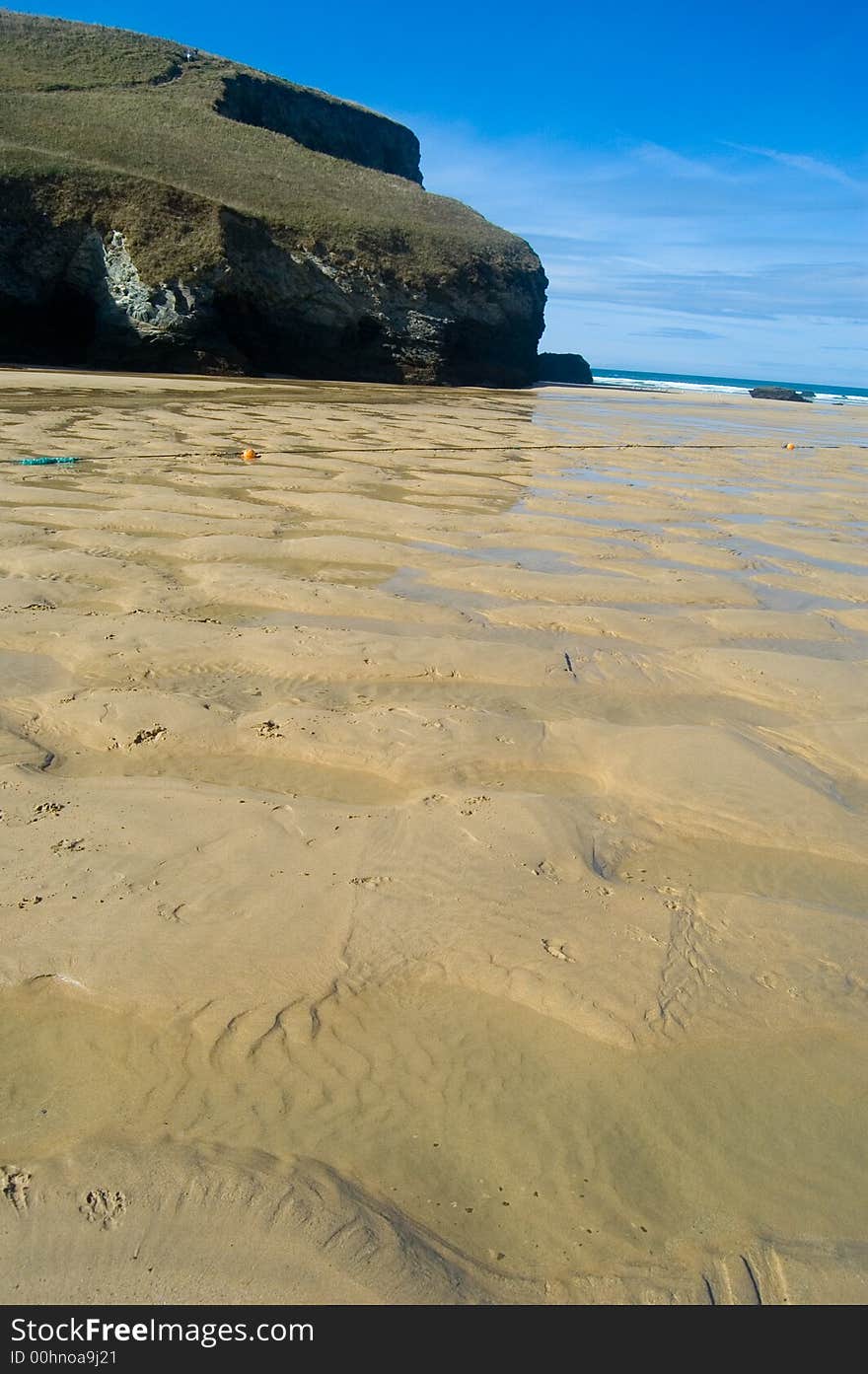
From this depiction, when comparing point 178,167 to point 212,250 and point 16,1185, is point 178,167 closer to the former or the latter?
point 212,250

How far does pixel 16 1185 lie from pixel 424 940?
88 cm

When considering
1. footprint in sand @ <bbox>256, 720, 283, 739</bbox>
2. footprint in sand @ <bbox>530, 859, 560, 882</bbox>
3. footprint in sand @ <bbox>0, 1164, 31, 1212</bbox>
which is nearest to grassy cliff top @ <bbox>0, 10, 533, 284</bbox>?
footprint in sand @ <bbox>256, 720, 283, 739</bbox>

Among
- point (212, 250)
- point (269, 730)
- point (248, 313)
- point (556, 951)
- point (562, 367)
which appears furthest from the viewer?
point (562, 367)

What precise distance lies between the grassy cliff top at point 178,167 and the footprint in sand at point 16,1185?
24.6 m

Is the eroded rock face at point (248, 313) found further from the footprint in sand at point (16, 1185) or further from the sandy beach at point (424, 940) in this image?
the footprint in sand at point (16, 1185)

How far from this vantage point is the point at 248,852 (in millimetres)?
2250

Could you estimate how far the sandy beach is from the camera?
4.51 feet

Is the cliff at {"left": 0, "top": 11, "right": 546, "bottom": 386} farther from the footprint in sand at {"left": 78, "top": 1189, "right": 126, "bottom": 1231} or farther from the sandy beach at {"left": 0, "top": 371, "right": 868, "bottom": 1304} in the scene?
the footprint in sand at {"left": 78, "top": 1189, "right": 126, "bottom": 1231}

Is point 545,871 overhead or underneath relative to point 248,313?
underneath

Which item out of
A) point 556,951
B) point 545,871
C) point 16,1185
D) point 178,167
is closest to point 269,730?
point 545,871

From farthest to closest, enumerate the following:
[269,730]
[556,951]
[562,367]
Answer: [562,367] < [269,730] < [556,951]

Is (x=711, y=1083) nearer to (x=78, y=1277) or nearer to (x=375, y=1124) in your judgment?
(x=375, y=1124)

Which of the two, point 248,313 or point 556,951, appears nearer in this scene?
point 556,951

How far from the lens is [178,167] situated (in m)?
27.9
